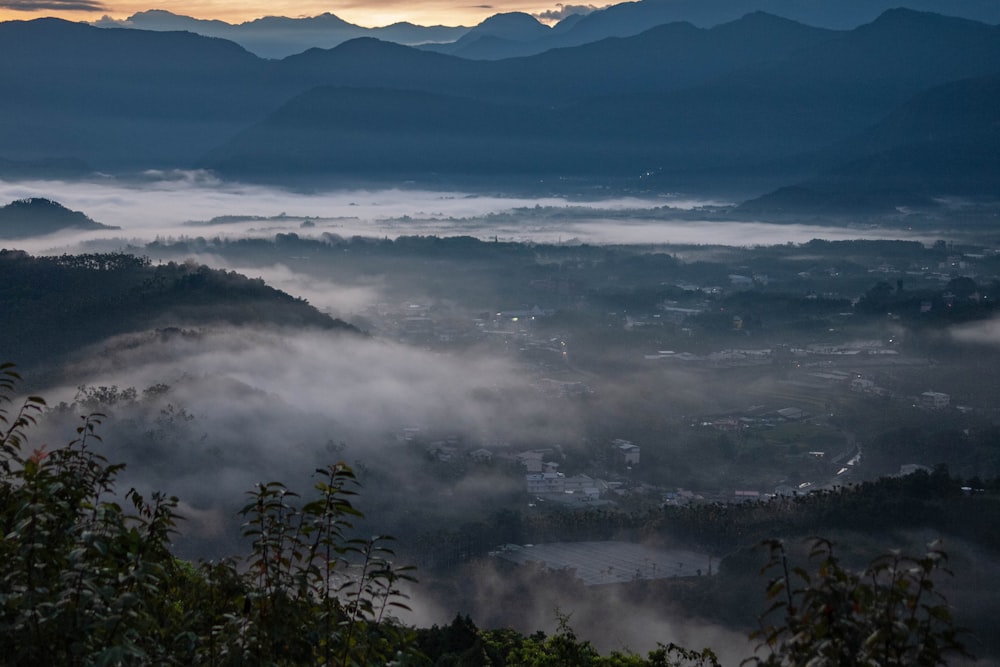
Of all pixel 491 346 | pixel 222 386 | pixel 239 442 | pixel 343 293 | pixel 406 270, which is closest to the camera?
pixel 239 442

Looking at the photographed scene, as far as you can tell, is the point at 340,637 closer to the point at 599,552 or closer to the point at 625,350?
the point at 599,552

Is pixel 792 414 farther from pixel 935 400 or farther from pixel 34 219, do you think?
pixel 34 219

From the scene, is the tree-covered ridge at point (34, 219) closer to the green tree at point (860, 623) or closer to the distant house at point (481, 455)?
the distant house at point (481, 455)

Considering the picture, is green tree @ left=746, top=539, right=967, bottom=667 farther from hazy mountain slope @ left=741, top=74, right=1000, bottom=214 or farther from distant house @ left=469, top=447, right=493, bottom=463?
hazy mountain slope @ left=741, top=74, right=1000, bottom=214

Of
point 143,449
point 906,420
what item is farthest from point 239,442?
point 906,420

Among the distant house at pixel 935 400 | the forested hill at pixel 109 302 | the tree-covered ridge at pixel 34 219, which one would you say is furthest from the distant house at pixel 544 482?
the tree-covered ridge at pixel 34 219

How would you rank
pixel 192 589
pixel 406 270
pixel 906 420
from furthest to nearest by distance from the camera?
pixel 406 270
pixel 906 420
pixel 192 589

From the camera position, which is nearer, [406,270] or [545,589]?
[545,589]
